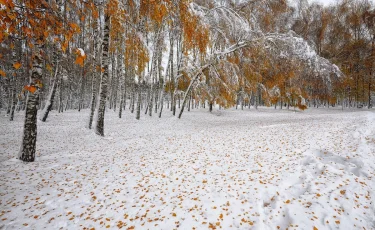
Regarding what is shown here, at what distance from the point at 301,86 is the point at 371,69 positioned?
17.2 meters

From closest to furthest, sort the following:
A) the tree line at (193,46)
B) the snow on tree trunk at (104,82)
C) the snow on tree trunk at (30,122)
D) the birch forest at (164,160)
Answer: the tree line at (193,46) → the birch forest at (164,160) → the snow on tree trunk at (30,122) → the snow on tree trunk at (104,82)

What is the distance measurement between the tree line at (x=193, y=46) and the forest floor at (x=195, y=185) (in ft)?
6.31

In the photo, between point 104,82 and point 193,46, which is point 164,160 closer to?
point 193,46

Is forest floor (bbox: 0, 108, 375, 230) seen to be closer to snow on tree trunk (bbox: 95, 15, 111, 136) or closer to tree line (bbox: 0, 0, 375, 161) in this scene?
snow on tree trunk (bbox: 95, 15, 111, 136)

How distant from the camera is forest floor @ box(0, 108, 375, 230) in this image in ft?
12.4

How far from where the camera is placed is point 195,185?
5.21m

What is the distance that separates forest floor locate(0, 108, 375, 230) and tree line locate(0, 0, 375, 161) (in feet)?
6.31

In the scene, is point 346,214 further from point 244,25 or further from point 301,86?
point 301,86

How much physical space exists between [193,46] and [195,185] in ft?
13.0

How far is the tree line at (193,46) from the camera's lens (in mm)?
2752

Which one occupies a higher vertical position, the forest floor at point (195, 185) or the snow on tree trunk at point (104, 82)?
the snow on tree trunk at point (104, 82)

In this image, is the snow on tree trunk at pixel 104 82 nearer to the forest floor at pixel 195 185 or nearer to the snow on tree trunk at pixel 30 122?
the forest floor at pixel 195 185

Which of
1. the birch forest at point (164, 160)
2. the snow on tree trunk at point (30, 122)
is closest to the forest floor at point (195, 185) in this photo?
the birch forest at point (164, 160)

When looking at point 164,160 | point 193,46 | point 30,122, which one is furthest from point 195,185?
point 30,122
